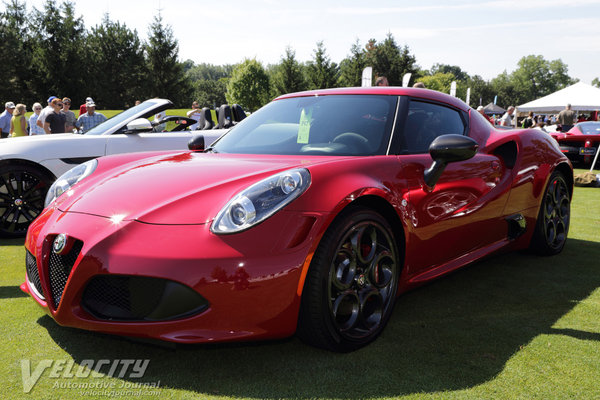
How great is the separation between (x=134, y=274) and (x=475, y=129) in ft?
8.71

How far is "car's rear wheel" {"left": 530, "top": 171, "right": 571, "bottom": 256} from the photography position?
4293mm

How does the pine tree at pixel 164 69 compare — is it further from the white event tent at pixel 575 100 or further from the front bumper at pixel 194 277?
the front bumper at pixel 194 277

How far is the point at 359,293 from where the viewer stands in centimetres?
258

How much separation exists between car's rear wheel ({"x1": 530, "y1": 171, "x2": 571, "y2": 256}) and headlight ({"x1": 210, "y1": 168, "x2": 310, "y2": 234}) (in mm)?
2724

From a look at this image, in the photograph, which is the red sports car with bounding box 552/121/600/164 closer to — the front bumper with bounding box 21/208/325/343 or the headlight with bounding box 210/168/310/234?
the headlight with bounding box 210/168/310/234

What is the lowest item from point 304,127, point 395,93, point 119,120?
point 119,120

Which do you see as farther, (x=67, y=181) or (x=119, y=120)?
(x=119, y=120)

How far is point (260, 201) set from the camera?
7.53ft

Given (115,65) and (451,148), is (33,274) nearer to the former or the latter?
(451,148)

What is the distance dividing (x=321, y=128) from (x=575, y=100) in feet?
83.6

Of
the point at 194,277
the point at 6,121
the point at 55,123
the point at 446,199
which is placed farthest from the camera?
the point at 6,121

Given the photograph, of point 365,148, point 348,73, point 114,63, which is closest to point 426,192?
point 365,148

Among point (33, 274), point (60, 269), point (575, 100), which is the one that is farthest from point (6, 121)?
point (575, 100)

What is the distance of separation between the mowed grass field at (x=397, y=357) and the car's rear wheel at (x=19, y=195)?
2171mm
